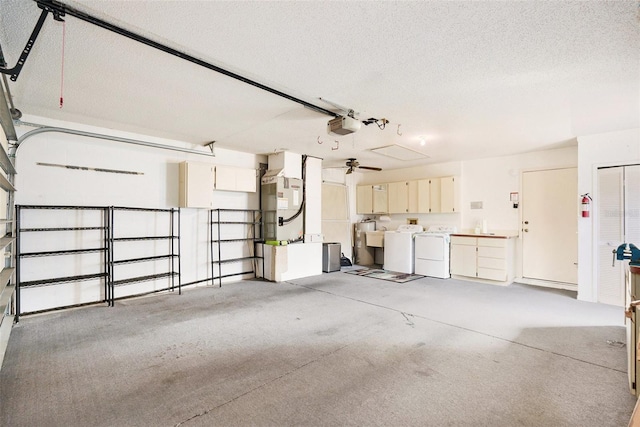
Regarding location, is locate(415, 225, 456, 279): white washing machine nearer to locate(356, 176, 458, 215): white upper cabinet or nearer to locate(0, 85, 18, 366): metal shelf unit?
locate(356, 176, 458, 215): white upper cabinet

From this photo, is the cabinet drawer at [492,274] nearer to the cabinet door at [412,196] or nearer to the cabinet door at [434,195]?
the cabinet door at [434,195]

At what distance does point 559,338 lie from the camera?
3.00 meters

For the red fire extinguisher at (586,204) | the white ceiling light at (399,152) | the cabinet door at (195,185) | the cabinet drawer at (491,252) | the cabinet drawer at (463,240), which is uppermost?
the white ceiling light at (399,152)

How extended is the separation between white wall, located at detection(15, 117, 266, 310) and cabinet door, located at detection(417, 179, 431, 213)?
4063 millimetres

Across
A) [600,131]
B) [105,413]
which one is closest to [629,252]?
[600,131]

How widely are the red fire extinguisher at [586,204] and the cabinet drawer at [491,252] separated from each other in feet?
4.24

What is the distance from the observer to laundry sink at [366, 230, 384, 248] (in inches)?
295

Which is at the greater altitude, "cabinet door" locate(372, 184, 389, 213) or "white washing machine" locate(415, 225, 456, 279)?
"cabinet door" locate(372, 184, 389, 213)

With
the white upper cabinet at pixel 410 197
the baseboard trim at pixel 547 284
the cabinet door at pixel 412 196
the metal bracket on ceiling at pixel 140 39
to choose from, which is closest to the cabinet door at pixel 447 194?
the white upper cabinet at pixel 410 197

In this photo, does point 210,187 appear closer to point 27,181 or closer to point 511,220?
point 27,181

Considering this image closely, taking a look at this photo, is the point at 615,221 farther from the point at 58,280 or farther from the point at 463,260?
the point at 58,280

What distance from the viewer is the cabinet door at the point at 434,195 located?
21.8 feet

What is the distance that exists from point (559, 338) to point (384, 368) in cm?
198

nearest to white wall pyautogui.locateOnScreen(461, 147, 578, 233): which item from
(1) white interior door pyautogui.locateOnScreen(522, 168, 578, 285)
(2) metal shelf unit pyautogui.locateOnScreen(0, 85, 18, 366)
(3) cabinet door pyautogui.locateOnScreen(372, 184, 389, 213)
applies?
(1) white interior door pyautogui.locateOnScreen(522, 168, 578, 285)
